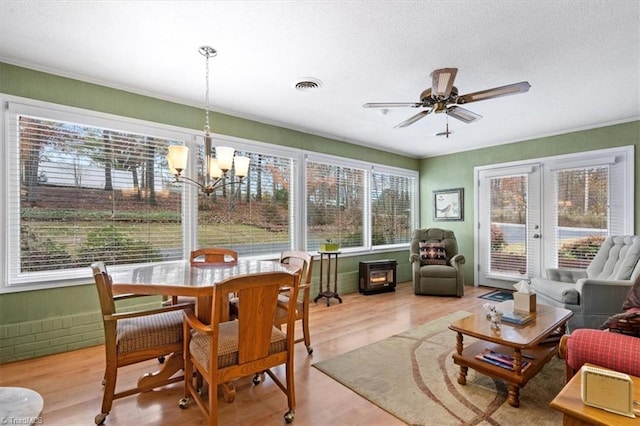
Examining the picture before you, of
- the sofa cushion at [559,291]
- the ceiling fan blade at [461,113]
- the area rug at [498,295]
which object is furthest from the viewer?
the area rug at [498,295]

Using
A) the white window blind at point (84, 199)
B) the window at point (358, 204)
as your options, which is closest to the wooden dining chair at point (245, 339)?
the white window blind at point (84, 199)

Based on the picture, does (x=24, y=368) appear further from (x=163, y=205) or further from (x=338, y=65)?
(x=338, y=65)

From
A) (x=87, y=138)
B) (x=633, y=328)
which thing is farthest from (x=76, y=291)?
(x=633, y=328)

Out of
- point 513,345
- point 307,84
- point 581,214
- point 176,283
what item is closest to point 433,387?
point 513,345

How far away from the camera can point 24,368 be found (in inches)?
98.8

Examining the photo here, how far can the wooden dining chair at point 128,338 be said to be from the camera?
180 centimetres

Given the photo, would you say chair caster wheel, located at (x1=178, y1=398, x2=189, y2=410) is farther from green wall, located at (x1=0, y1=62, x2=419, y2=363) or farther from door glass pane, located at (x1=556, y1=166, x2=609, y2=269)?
door glass pane, located at (x1=556, y1=166, x2=609, y2=269)

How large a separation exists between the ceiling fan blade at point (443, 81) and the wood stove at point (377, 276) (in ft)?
9.94

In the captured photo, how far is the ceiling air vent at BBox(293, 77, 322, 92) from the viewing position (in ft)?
9.71

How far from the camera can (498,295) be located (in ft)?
15.9

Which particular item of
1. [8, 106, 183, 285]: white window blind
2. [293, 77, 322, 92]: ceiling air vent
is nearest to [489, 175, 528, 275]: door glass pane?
[293, 77, 322, 92]: ceiling air vent

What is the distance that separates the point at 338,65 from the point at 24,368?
3.53 metres

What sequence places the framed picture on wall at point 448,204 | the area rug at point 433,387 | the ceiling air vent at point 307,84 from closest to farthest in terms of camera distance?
the area rug at point 433,387 → the ceiling air vent at point 307,84 → the framed picture on wall at point 448,204

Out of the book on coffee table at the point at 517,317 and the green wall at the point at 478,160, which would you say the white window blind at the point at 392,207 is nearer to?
the green wall at the point at 478,160
